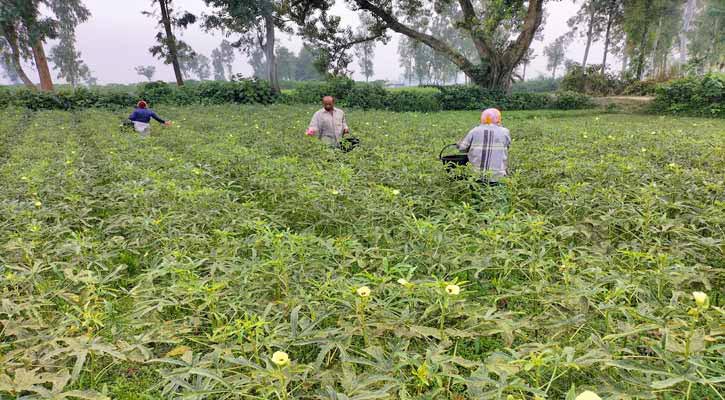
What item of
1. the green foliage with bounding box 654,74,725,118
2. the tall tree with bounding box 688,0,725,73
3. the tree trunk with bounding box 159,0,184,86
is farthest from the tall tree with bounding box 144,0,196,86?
the tall tree with bounding box 688,0,725,73

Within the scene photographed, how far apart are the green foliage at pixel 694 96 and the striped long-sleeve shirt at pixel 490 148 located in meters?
16.8

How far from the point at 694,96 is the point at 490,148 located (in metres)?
17.9

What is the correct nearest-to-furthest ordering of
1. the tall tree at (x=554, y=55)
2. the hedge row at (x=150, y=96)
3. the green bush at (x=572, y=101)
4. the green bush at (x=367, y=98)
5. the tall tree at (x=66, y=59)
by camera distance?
the hedge row at (x=150, y=96)
the green bush at (x=572, y=101)
the green bush at (x=367, y=98)
the tall tree at (x=66, y=59)
the tall tree at (x=554, y=55)

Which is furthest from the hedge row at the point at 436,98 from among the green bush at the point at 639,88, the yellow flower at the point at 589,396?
the yellow flower at the point at 589,396

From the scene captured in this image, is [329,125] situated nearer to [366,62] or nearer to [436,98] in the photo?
[436,98]

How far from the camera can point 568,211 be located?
132 inches

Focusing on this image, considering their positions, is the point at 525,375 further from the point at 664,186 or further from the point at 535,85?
the point at 535,85

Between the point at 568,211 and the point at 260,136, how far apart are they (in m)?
6.45

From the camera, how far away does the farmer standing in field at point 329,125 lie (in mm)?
6336

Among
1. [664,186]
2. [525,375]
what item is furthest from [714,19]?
[525,375]

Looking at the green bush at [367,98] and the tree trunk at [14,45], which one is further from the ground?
the tree trunk at [14,45]

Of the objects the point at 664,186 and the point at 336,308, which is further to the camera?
the point at 664,186

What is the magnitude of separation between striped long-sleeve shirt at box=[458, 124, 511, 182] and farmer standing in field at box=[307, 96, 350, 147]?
2.53 metres

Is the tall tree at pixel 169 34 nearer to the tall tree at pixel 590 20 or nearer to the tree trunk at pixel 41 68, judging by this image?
the tree trunk at pixel 41 68
